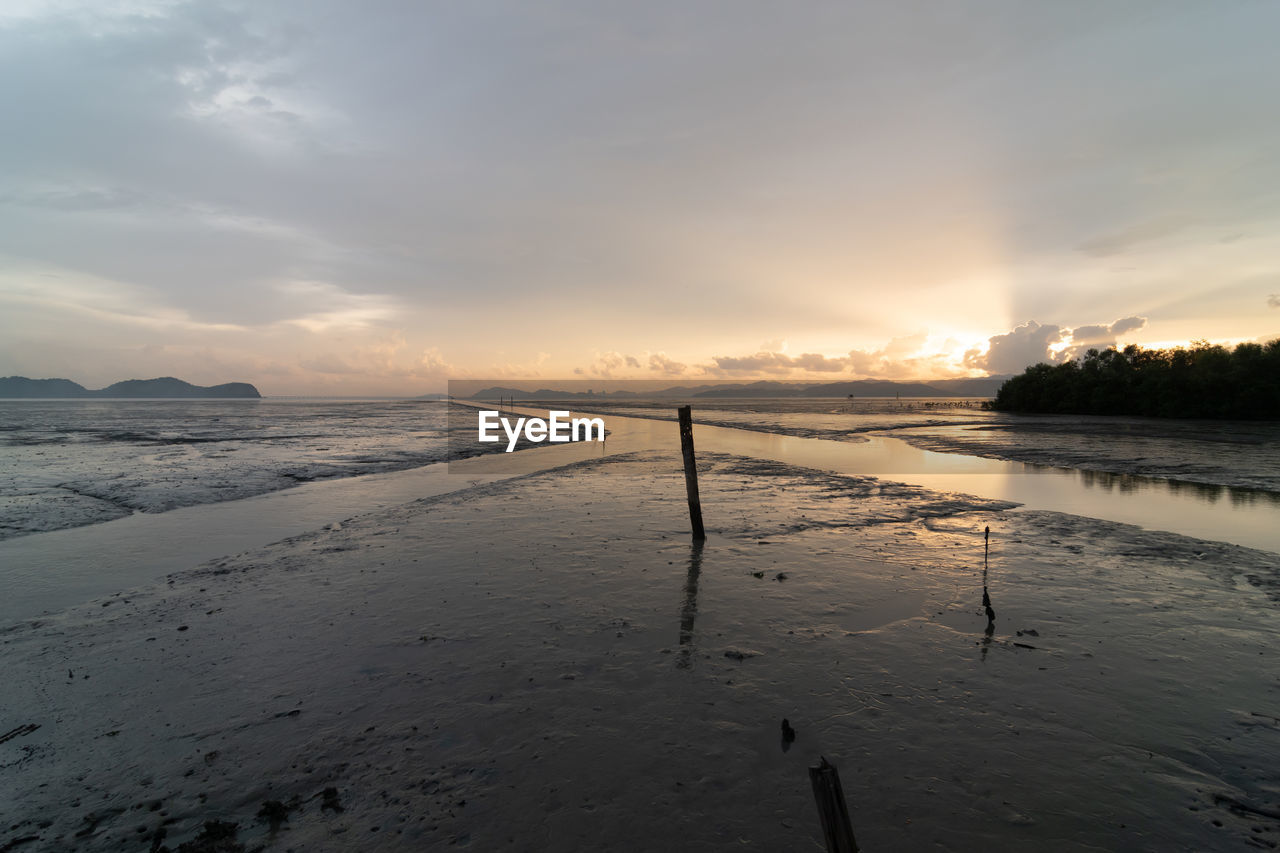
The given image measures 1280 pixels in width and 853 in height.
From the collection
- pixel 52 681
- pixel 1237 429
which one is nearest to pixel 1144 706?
pixel 52 681

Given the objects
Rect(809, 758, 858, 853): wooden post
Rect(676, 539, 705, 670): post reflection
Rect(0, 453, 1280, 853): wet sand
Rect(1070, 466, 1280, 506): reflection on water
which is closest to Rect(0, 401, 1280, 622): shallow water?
Rect(1070, 466, 1280, 506): reflection on water

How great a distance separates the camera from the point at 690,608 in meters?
9.27

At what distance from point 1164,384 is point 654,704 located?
76783 mm

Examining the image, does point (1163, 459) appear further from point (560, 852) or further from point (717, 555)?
point (560, 852)

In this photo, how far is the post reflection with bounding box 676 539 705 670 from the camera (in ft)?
24.8

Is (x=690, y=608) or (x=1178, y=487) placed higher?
(x=1178, y=487)

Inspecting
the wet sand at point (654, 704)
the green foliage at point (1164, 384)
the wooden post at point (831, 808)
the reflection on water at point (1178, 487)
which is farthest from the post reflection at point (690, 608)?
the green foliage at point (1164, 384)

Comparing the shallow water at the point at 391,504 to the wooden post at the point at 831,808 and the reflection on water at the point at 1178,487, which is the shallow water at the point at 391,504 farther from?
the wooden post at the point at 831,808

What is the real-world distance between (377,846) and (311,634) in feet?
16.3

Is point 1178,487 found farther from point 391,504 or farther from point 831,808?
point 391,504

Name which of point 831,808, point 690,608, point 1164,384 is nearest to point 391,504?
point 690,608

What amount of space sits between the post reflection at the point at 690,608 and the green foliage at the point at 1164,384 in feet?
218

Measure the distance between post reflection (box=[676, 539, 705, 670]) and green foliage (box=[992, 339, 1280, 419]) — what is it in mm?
66394

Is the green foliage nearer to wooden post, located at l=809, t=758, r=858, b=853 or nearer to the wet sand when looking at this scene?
the wet sand
